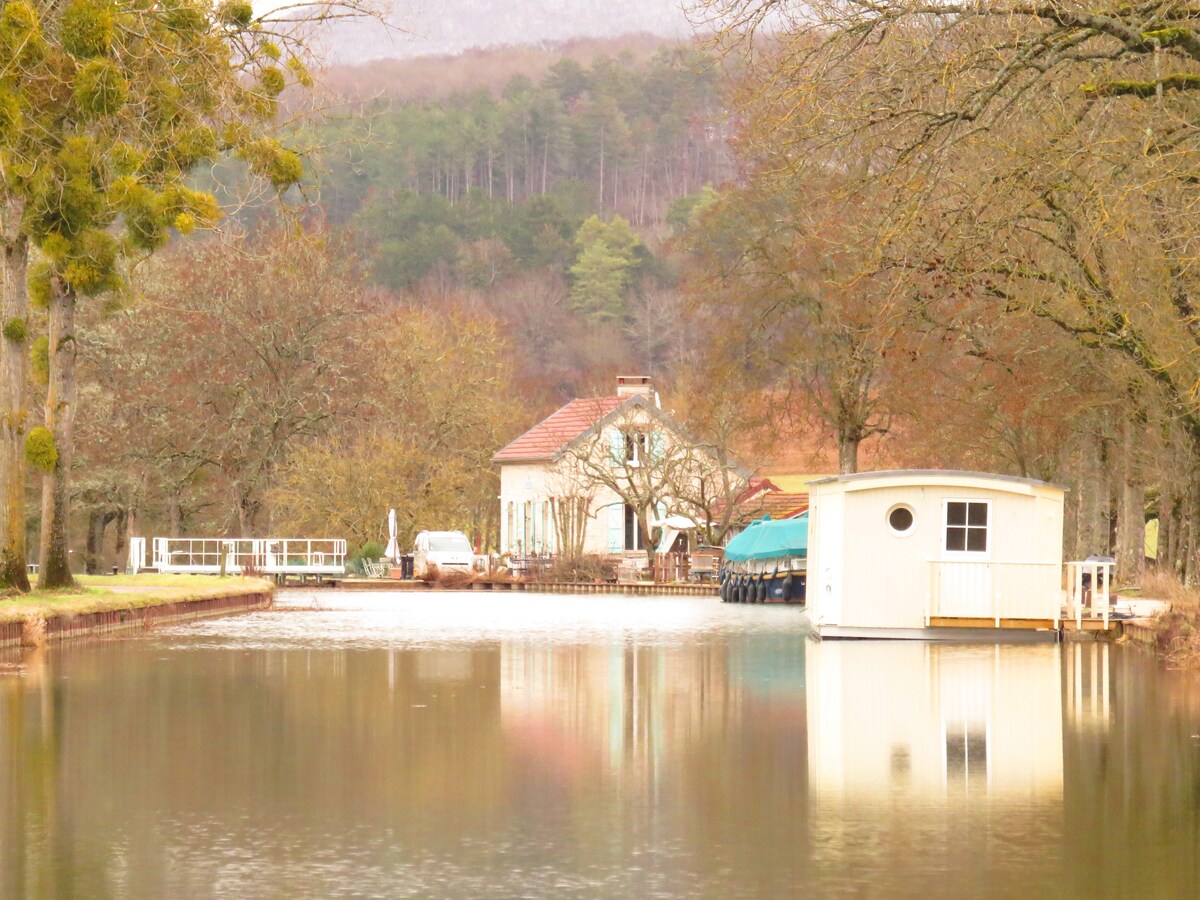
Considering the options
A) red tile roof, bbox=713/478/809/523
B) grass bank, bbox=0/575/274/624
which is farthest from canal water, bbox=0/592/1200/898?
red tile roof, bbox=713/478/809/523

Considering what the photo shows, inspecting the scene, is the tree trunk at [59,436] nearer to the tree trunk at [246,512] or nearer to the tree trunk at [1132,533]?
the tree trunk at [1132,533]

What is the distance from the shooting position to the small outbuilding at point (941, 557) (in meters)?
29.3

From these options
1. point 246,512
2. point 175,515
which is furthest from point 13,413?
point 246,512

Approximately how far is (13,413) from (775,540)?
872 inches

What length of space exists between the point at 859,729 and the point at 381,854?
7193 mm

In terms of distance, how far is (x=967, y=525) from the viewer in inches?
1165

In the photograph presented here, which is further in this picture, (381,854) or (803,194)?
(803,194)

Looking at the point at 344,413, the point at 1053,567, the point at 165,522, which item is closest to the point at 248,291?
the point at 344,413

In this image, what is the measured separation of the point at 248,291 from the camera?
6581 cm

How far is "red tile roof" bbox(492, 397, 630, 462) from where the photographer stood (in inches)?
2884

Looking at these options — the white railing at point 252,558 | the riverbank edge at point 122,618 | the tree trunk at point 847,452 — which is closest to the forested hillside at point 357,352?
the white railing at point 252,558

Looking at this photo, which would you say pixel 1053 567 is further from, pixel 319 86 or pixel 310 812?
pixel 310 812

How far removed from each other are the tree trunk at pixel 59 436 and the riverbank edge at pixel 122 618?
1.31 m

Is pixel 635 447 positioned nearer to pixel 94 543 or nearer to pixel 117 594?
pixel 94 543
